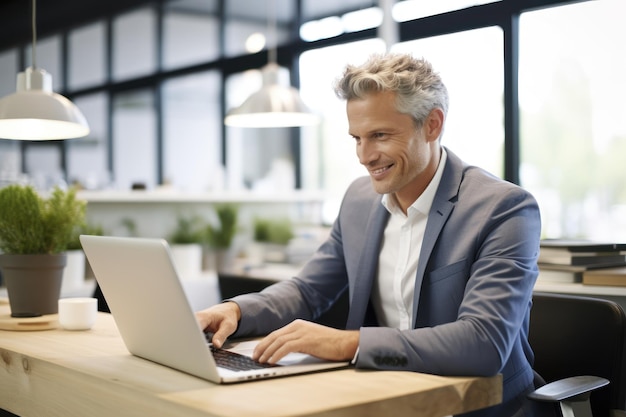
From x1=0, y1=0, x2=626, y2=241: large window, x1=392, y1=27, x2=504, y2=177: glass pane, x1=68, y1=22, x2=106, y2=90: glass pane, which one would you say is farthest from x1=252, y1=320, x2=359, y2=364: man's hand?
x1=68, y1=22, x2=106, y2=90: glass pane

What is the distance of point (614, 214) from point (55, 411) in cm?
315

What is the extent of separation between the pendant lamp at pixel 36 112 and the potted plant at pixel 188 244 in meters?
1.74

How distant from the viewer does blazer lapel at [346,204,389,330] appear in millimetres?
1999

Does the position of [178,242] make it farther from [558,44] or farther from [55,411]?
[55,411]

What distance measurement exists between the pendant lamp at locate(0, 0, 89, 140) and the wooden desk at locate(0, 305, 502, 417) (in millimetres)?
819

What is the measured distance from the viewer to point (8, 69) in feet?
24.1

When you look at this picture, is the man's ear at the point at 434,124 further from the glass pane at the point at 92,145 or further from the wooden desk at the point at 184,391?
the glass pane at the point at 92,145

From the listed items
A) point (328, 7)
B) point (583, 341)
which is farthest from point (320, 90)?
point (583, 341)

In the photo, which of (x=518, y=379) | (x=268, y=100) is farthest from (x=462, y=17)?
(x=518, y=379)

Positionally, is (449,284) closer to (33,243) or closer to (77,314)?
(77,314)

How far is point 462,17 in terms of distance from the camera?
4.42 metres

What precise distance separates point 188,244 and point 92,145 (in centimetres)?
317

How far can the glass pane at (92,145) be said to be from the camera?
7074 millimetres

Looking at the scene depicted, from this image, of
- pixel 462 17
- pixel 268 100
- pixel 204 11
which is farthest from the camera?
pixel 204 11
